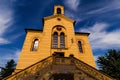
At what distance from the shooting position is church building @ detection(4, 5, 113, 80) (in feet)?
40.2

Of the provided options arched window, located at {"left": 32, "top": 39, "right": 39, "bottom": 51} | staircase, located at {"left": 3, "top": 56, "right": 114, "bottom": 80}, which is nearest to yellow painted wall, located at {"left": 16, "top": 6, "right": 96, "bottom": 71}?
arched window, located at {"left": 32, "top": 39, "right": 39, "bottom": 51}

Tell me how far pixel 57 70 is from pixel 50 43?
881 cm

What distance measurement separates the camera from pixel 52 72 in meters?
12.3

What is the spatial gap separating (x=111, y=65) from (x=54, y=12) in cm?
1546

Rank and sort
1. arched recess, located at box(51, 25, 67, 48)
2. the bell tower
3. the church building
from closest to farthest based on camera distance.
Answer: the church building → arched recess, located at box(51, 25, 67, 48) → the bell tower

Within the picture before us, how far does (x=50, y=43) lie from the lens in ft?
68.2

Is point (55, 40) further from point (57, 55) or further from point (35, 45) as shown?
point (57, 55)

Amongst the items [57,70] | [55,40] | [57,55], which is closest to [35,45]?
[55,40]

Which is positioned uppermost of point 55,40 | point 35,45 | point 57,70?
point 55,40

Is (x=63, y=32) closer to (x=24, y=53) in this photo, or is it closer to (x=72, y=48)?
(x=72, y=48)

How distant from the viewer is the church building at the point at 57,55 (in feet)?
40.2

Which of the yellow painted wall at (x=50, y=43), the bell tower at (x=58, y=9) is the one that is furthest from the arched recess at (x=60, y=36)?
the bell tower at (x=58, y=9)

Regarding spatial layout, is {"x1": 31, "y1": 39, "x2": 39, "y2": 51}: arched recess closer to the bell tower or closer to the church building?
the church building

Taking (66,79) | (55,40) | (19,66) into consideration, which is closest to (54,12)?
(55,40)
